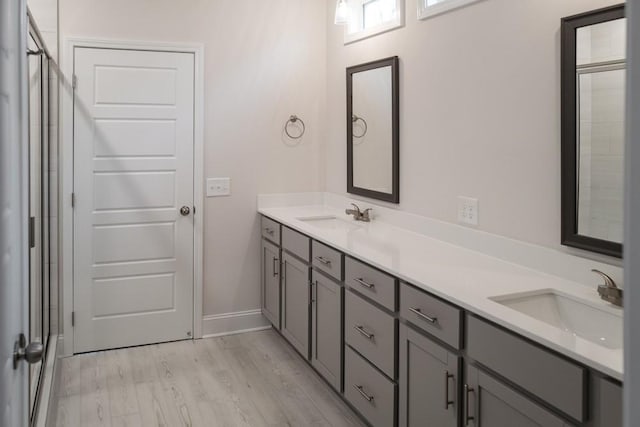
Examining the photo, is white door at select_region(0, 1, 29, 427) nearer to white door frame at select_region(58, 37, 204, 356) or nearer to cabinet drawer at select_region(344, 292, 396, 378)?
cabinet drawer at select_region(344, 292, 396, 378)

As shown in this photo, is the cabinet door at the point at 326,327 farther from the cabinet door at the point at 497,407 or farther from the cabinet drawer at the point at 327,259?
the cabinet door at the point at 497,407

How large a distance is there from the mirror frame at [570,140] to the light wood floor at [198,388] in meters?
1.46

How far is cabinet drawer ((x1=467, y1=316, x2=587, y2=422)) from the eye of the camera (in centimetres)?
153

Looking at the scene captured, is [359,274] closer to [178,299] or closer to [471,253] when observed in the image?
[471,253]

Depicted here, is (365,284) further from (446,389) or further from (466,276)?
(446,389)

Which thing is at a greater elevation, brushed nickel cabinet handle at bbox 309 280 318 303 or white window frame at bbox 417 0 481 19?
white window frame at bbox 417 0 481 19

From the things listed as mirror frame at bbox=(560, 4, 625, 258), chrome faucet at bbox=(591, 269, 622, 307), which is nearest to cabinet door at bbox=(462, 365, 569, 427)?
chrome faucet at bbox=(591, 269, 622, 307)

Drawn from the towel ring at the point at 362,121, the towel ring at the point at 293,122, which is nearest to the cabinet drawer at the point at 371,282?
the towel ring at the point at 362,121

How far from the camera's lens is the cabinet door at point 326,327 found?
120 inches

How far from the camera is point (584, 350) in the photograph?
1522 millimetres

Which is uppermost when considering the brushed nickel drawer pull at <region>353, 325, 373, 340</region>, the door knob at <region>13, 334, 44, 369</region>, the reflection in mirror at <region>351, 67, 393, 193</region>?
the reflection in mirror at <region>351, 67, 393, 193</region>

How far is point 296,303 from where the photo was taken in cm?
364

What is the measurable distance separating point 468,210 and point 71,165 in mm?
2516

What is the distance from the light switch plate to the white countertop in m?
0.74
